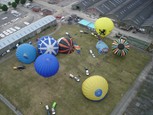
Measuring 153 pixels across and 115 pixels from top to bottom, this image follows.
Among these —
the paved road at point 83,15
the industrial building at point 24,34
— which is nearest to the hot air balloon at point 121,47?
the paved road at point 83,15

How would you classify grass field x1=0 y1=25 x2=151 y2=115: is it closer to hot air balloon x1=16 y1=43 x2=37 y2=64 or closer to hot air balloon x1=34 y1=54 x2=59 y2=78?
hot air balloon x1=16 y1=43 x2=37 y2=64

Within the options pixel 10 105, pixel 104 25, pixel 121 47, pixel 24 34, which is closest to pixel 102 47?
pixel 121 47

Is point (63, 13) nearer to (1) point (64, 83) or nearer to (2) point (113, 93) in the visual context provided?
(1) point (64, 83)

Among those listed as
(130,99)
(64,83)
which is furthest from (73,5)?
(130,99)

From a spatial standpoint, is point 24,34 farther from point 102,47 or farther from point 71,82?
point 102,47

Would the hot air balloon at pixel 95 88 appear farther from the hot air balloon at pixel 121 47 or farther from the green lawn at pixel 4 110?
the green lawn at pixel 4 110

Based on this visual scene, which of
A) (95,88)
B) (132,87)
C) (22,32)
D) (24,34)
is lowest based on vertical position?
(132,87)

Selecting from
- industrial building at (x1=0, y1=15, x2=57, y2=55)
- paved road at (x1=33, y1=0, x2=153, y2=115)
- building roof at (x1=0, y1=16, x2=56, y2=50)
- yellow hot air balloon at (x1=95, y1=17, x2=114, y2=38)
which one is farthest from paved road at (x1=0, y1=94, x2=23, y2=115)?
yellow hot air balloon at (x1=95, y1=17, x2=114, y2=38)
